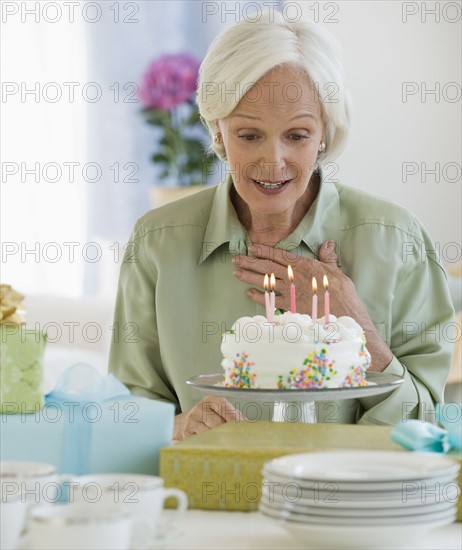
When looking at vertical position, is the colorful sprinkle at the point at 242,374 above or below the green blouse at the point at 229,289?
below

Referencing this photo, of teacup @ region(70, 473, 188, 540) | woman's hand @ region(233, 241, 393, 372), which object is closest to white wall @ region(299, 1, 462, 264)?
woman's hand @ region(233, 241, 393, 372)

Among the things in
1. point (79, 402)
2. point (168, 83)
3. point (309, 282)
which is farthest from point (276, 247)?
point (168, 83)

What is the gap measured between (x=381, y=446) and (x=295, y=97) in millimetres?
799

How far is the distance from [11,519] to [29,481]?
45 millimetres

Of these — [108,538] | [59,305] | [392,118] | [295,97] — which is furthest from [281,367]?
[59,305]

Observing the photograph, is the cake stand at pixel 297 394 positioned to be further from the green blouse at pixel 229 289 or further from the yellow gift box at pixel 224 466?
the green blouse at pixel 229 289

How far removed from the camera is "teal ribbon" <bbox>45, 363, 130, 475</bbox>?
120 centimetres

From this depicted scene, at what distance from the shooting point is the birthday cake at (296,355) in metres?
1.55

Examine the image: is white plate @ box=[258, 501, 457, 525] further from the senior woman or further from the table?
the senior woman

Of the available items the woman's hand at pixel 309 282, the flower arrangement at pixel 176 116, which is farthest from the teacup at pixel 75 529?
the flower arrangement at pixel 176 116

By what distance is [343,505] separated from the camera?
965 mm

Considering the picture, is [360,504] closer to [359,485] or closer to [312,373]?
[359,485]

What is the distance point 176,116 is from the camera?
420cm

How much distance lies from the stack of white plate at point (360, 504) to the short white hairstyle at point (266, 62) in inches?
38.1
